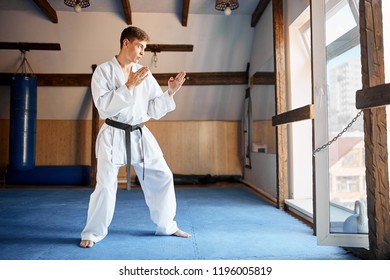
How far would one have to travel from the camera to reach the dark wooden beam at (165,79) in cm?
571

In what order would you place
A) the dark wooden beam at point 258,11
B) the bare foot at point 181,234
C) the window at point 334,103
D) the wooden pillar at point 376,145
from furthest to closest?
the dark wooden beam at point 258,11, the bare foot at point 181,234, the window at point 334,103, the wooden pillar at point 376,145

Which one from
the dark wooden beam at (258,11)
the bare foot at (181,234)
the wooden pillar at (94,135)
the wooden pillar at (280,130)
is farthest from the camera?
the wooden pillar at (94,135)

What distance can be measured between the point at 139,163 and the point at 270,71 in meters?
2.51

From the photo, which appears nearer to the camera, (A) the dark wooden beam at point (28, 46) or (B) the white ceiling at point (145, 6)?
(B) the white ceiling at point (145, 6)

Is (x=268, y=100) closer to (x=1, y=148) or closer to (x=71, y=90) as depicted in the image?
(x=71, y=90)

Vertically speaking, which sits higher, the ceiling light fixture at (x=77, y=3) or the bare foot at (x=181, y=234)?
the ceiling light fixture at (x=77, y=3)

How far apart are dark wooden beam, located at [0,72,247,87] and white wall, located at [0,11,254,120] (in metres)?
0.09

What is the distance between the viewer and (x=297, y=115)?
2.80 m

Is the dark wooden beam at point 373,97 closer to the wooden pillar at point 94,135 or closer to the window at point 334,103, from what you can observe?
the window at point 334,103

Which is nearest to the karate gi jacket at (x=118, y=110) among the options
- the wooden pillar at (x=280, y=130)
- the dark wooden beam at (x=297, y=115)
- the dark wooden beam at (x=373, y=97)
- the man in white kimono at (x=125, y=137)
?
the man in white kimono at (x=125, y=137)

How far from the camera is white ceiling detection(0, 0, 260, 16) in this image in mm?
4875

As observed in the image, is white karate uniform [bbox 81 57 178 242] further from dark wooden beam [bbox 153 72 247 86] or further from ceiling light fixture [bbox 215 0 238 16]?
dark wooden beam [bbox 153 72 247 86]

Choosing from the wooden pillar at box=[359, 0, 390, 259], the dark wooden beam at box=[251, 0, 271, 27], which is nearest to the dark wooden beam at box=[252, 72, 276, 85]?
the dark wooden beam at box=[251, 0, 271, 27]

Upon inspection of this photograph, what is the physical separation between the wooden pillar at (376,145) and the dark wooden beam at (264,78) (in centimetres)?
208
